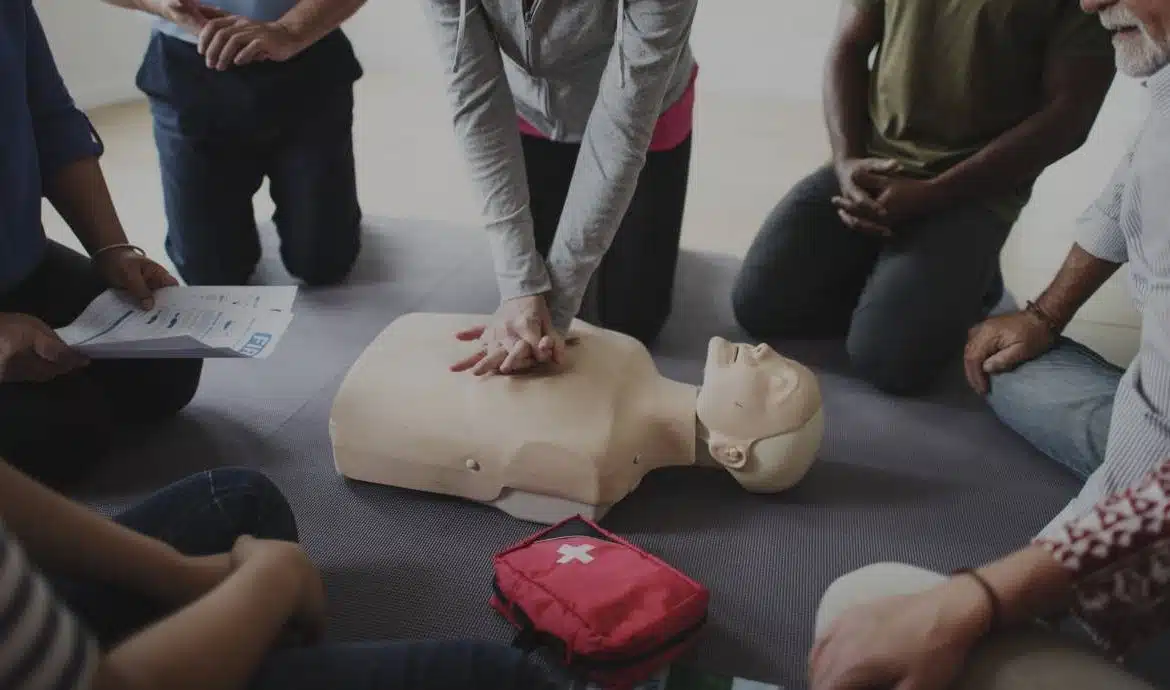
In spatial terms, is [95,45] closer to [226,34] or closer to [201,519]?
[226,34]

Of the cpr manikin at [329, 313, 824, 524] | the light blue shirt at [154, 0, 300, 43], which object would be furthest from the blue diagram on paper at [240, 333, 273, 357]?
the light blue shirt at [154, 0, 300, 43]

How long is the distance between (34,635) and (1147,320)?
1053mm

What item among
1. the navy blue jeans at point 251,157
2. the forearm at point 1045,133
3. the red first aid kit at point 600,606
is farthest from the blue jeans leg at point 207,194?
the forearm at point 1045,133

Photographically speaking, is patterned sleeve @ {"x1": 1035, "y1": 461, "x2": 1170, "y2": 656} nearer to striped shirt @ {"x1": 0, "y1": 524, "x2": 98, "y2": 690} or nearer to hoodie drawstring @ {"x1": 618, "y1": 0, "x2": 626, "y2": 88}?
striped shirt @ {"x1": 0, "y1": 524, "x2": 98, "y2": 690}

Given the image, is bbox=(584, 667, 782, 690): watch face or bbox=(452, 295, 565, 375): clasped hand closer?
bbox=(584, 667, 782, 690): watch face

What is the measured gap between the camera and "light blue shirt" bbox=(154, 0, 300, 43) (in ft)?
5.28

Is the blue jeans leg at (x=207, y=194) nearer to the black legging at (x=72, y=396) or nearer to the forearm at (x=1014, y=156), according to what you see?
the black legging at (x=72, y=396)

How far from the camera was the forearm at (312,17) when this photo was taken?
158cm

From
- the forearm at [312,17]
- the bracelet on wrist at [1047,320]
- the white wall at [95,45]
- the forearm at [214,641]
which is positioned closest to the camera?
the forearm at [214,641]

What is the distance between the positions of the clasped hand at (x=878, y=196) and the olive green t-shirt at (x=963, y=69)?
49 mm

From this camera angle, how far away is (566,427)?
44.4 inches

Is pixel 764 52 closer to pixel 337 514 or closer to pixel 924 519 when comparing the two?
pixel 924 519

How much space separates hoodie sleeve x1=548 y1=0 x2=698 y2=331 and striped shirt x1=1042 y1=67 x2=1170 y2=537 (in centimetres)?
56

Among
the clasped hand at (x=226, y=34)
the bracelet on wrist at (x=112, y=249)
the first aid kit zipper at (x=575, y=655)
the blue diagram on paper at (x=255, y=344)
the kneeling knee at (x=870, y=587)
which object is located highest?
the clasped hand at (x=226, y=34)
